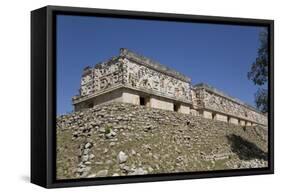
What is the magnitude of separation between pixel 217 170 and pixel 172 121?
101 cm

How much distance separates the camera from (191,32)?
30.3ft

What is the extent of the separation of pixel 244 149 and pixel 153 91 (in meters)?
1.82

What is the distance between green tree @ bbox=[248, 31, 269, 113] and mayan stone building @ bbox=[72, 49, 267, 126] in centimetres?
18

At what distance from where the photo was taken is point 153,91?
29.7 ft

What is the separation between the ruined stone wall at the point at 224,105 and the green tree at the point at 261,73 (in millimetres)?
157

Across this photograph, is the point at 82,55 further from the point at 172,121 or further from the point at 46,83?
the point at 172,121

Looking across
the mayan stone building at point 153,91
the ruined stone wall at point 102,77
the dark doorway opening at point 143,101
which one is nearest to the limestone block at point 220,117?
the mayan stone building at point 153,91

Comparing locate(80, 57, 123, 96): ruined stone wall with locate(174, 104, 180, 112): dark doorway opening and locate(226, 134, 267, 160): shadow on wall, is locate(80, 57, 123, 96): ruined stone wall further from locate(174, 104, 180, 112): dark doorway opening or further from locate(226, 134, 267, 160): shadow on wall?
locate(226, 134, 267, 160): shadow on wall

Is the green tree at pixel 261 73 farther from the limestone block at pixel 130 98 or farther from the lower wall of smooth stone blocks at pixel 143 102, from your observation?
the limestone block at pixel 130 98

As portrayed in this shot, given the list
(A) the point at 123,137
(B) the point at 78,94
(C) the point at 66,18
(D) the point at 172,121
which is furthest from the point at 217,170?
(C) the point at 66,18

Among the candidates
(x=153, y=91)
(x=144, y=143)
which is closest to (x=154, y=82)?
(x=153, y=91)

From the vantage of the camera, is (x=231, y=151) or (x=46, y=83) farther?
(x=231, y=151)

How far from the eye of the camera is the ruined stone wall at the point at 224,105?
938cm

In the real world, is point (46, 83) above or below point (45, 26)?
below
